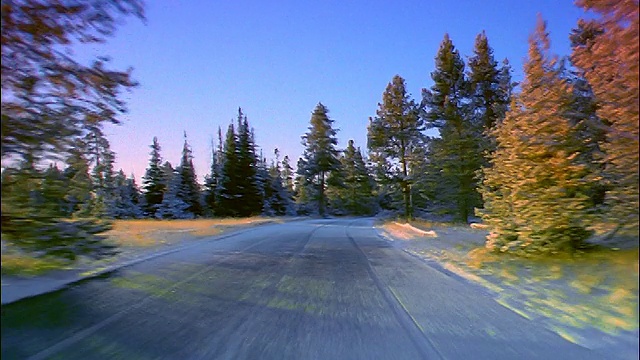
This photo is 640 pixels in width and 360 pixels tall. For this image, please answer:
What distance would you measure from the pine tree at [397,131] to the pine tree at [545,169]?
30.0 meters

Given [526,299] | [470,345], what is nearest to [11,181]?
[470,345]

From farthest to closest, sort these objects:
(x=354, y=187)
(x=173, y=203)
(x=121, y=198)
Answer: (x=354, y=187) → (x=173, y=203) → (x=121, y=198)

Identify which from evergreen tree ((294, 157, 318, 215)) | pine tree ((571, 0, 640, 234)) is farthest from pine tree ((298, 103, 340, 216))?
pine tree ((571, 0, 640, 234))

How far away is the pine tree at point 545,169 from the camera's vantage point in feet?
21.0

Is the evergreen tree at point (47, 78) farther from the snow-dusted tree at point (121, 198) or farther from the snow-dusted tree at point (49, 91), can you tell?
the snow-dusted tree at point (121, 198)

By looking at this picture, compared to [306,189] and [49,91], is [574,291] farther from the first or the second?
[306,189]

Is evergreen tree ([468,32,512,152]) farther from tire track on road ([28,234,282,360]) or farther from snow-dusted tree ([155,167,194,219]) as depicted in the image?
snow-dusted tree ([155,167,194,219])

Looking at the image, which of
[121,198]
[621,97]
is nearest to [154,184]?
[121,198]

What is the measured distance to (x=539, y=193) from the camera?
312 inches

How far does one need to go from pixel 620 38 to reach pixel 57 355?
5.05 m

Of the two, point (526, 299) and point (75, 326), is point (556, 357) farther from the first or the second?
point (75, 326)

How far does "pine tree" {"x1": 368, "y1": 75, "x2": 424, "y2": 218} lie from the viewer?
40.5m

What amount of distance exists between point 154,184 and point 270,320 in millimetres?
47554

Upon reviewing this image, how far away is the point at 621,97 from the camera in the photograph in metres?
2.30
